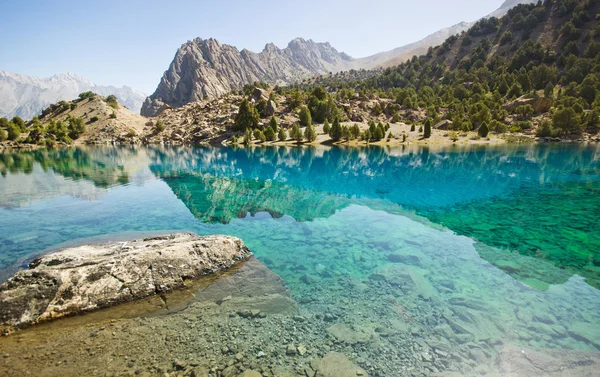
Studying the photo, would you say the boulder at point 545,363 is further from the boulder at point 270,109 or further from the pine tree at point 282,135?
the boulder at point 270,109

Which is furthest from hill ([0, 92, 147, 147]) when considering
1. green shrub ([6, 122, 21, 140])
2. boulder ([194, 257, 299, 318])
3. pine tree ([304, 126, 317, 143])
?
boulder ([194, 257, 299, 318])

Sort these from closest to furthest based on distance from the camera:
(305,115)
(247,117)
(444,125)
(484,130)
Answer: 1. (484,130)
2. (444,125)
3. (247,117)
4. (305,115)

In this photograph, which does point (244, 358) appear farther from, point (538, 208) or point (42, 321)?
point (538, 208)

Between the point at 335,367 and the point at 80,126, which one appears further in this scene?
the point at 80,126

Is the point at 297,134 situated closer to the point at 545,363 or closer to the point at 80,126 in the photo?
the point at 545,363

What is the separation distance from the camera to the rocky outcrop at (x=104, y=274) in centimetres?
920

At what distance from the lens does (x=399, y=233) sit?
17.6m

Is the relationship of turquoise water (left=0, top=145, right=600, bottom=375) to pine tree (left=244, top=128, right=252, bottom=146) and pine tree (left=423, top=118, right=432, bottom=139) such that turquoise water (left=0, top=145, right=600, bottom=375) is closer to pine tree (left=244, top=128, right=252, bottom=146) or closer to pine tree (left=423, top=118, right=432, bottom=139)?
pine tree (left=423, top=118, right=432, bottom=139)

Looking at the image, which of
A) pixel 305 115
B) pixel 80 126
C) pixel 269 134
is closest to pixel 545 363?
pixel 269 134

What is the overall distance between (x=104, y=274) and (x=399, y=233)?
1532 cm

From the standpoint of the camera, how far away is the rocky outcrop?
9.20 meters

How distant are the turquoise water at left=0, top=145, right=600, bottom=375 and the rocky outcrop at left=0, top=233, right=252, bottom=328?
125 inches

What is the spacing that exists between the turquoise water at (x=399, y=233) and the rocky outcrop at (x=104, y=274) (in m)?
3.18

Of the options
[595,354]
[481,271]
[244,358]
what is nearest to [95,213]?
[244,358]
